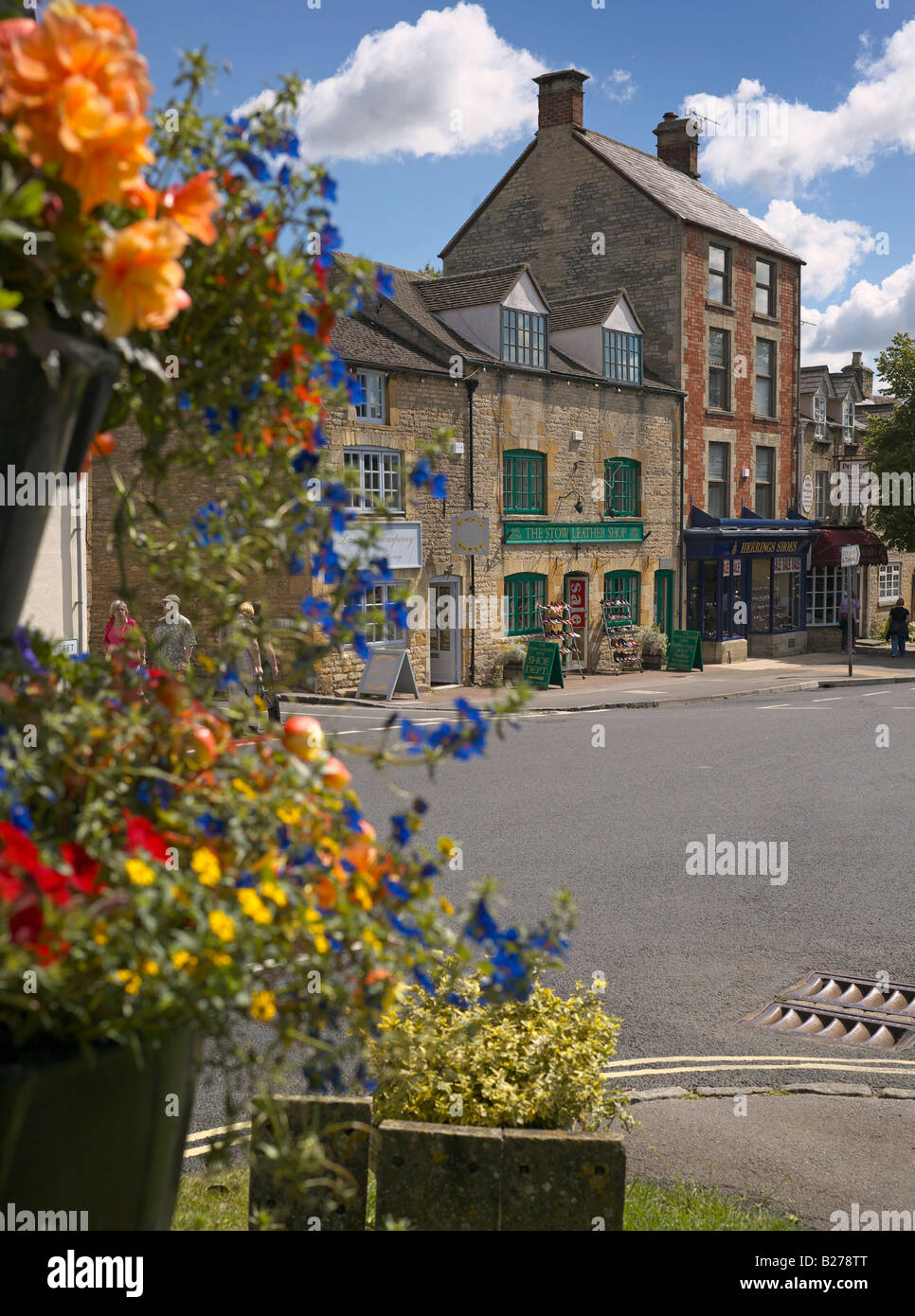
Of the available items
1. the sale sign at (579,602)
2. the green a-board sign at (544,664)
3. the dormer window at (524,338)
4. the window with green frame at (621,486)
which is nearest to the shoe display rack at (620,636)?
the sale sign at (579,602)

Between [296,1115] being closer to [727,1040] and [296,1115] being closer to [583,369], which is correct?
[727,1040]

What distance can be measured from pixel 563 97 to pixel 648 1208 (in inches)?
1200

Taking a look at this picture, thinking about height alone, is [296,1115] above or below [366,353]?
below

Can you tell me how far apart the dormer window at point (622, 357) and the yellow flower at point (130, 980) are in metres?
26.6

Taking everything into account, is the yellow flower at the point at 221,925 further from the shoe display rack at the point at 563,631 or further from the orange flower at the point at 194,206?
the shoe display rack at the point at 563,631

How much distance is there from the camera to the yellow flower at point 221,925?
57.9 inches

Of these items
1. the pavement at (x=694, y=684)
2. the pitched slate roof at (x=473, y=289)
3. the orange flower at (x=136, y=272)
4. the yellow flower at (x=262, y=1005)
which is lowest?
the pavement at (x=694, y=684)

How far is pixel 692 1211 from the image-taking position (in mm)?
3723

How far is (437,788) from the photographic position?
11.6 meters

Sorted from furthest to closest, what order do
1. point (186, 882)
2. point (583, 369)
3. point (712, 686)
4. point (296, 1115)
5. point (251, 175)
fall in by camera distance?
point (583, 369) → point (712, 686) → point (296, 1115) → point (251, 175) → point (186, 882)

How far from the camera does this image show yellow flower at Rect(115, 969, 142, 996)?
4.75 ft

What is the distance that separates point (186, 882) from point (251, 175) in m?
1.17

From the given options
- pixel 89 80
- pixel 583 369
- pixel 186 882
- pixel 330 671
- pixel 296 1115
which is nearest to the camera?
pixel 89 80
